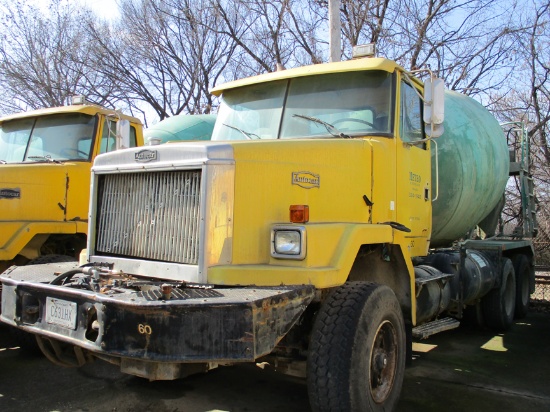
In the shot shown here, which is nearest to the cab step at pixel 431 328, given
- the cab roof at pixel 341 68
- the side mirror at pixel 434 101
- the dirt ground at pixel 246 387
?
the dirt ground at pixel 246 387

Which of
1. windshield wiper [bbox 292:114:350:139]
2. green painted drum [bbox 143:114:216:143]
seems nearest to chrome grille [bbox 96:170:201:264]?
windshield wiper [bbox 292:114:350:139]

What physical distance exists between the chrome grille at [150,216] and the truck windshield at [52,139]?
273 centimetres

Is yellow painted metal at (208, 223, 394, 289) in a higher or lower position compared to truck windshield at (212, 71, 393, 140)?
lower

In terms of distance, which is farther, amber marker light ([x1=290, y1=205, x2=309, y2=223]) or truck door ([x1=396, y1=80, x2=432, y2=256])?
truck door ([x1=396, y1=80, x2=432, y2=256])

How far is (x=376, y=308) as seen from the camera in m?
3.72

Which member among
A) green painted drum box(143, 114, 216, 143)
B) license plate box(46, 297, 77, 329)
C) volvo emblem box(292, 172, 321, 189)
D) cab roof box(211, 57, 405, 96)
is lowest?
license plate box(46, 297, 77, 329)

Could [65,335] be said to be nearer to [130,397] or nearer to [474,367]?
[130,397]

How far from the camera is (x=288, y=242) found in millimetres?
3422

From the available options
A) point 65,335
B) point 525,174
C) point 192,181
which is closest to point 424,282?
point 192,181

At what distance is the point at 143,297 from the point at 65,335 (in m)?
0.71

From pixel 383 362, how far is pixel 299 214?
51.6 inches

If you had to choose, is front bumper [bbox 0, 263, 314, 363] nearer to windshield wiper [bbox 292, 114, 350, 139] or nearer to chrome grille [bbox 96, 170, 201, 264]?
chrome grille [bbox 96, 170, 201, 264]

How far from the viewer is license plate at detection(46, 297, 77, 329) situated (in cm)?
326

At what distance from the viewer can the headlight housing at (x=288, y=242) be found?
3365 mm
